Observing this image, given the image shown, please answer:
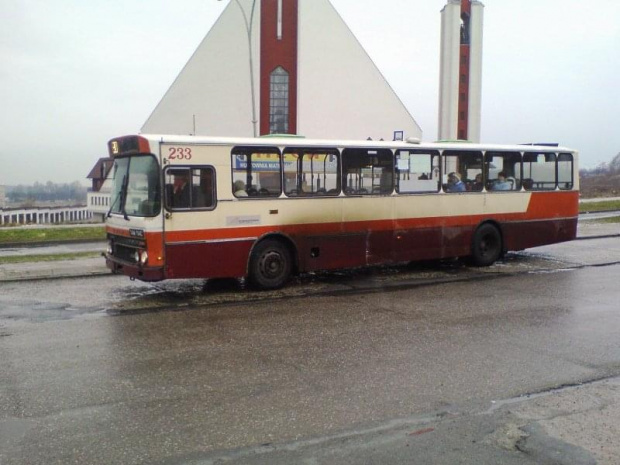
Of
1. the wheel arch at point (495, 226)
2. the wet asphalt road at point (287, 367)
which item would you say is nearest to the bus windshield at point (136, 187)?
the wet asphalt road at point (287, 367)

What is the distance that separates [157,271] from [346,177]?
14.1 feet

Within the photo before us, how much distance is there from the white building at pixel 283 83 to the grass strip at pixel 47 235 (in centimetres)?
2697

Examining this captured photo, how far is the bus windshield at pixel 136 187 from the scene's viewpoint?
10.2 m

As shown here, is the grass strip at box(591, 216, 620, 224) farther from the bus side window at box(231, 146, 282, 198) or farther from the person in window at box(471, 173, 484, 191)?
the bus side window at box(231, 146, 282, 198)

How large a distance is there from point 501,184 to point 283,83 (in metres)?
39.0

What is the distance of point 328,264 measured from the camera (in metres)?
12.0

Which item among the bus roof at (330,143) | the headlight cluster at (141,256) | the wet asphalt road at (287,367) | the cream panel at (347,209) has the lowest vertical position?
the wet asphalt road at (287,367)

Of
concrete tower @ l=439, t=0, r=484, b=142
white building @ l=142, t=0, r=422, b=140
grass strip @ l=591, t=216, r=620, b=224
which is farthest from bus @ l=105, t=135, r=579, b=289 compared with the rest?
concrete tower @ l=439, t=0, r=484, b=142

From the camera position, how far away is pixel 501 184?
1469 cm

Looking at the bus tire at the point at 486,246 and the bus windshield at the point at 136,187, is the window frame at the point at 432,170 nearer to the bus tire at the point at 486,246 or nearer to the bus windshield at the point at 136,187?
the bus tire at the point at 486,246

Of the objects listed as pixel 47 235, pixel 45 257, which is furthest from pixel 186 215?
pixel 47 235

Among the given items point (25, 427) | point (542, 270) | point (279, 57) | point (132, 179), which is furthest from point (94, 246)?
Result: point (279, 57)

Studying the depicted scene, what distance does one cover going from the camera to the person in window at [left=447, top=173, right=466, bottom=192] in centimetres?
1383

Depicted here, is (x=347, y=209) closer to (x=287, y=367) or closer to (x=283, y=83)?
(x=287, y=367)
